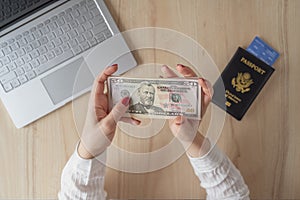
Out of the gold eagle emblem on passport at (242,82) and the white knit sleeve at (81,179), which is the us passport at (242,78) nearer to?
the gold eagle emblem on passport at (242,82)

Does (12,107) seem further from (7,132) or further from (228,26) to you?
(228,26)

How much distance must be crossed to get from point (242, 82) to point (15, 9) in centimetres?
44

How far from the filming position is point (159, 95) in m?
0.79

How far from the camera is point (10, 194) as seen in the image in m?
0.91

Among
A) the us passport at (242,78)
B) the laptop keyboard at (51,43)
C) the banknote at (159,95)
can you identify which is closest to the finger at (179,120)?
the banknote at (159,95)

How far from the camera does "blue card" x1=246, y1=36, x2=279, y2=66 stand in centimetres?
89

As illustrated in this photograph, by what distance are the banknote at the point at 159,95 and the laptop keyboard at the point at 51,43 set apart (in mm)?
140

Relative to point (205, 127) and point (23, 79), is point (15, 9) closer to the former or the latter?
point (23, 79)

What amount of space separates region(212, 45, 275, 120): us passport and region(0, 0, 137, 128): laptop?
17cm

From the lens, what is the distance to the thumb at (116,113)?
0.79 meters

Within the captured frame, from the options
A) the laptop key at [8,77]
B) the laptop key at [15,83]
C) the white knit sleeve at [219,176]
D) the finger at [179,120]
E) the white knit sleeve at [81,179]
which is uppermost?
the laptop key at [8,77]

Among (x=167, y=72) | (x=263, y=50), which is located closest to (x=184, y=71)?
(x=167, y=72)

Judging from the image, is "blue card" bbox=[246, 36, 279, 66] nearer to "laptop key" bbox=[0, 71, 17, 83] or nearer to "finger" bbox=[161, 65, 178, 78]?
"finger" bbox=[161, 65, 178, 78]

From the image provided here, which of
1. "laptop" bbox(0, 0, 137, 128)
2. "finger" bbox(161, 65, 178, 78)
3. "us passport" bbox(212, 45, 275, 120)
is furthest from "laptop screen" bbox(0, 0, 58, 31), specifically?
"us passport" bbox(212, 45, 275, 120)
